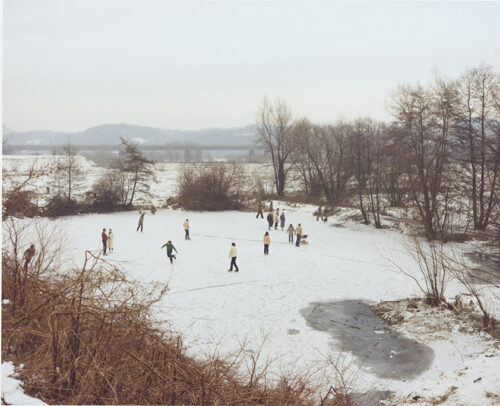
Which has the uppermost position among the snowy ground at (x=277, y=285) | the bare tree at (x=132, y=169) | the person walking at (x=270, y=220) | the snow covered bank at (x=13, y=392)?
the bare tree at (x=132, y=169)

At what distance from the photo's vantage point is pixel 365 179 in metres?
29.0

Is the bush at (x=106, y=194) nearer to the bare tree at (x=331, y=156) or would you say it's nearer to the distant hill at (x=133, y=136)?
the distant hill at (x=133, y=136)

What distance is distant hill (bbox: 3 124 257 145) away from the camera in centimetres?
840

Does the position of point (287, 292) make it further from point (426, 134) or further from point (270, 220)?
point (426, 134)

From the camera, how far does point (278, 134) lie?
42.5 meters


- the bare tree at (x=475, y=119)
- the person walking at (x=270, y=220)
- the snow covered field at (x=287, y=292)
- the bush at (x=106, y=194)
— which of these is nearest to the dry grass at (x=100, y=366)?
the snow covered field at (x=287, y=292)

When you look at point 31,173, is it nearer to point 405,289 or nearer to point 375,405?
point 375,405

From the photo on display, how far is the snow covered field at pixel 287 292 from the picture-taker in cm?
798

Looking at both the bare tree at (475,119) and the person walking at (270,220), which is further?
the person walking at (270,220)

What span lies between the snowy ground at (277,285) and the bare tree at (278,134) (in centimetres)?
1553

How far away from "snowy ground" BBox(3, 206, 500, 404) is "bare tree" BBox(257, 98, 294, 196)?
15.5 m

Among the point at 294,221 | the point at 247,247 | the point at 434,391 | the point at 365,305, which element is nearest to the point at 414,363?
the point at 434,391

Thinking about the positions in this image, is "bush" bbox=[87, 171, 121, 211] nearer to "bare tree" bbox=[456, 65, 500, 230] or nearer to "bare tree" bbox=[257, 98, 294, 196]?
"bare tree" bbox=[257, 98, 294, 196]

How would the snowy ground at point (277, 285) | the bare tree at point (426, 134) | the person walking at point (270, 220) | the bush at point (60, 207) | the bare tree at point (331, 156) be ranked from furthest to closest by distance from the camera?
the bare tree at point (331, 156)
the bush at point (60, 207)
the person walking at point (270, 220)
the bare tree at point (426, 134)
the snowy ground at point (277, 285)
